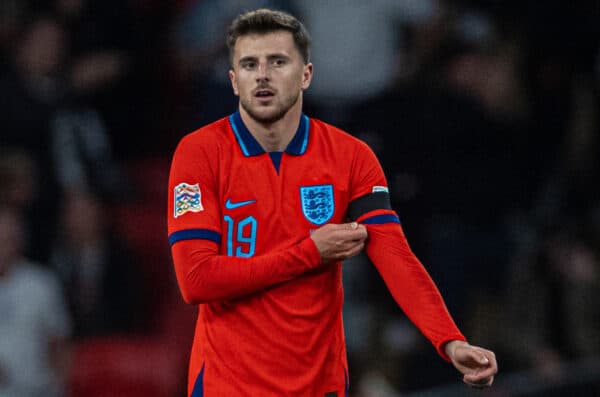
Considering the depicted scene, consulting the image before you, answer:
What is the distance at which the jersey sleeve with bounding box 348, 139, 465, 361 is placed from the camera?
3201 mm

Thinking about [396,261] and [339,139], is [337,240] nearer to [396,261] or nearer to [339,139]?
[396,261]

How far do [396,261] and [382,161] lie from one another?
113 inches

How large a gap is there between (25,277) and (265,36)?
291 cm

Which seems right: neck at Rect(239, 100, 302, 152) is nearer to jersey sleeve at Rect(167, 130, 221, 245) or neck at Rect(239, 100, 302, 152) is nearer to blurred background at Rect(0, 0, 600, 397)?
jersey sleeve at Rect(167, 130, 221, 245)

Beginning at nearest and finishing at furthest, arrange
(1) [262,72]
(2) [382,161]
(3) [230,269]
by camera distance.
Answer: (3) [230,269], (1) [262,72], (2) [382,161]

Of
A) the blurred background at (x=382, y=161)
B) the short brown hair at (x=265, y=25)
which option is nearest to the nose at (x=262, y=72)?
the short brown hair at (x=265, y=25)

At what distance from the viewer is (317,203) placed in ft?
10.6

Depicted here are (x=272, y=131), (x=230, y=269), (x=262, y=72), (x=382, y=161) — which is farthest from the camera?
(x=382, y=161)

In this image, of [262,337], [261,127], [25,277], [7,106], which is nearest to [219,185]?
[261,127]

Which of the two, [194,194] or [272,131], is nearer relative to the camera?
[194,194]

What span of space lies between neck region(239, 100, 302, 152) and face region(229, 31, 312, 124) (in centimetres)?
2

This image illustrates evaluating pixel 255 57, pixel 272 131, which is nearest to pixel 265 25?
pixel 255 57

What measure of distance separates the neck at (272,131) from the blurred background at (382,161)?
2.64 meters

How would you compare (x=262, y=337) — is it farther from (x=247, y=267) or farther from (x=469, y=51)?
(x=469, y=51)
